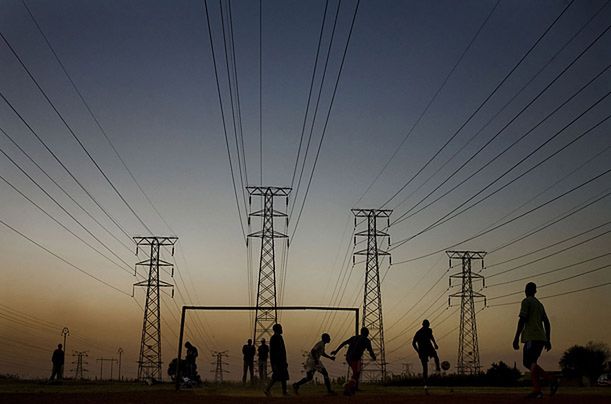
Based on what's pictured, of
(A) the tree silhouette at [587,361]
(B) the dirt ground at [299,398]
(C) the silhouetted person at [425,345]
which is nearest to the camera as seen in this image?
(B) the dirt ground at [299,398]

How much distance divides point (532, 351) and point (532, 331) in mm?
429

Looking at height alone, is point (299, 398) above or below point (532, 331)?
below

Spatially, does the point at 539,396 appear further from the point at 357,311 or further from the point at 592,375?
the point at 592,375

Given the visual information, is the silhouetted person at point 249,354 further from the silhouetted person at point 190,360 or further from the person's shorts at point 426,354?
the person's shorts at point 426,354

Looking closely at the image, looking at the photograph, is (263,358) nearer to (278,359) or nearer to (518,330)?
(278,359)

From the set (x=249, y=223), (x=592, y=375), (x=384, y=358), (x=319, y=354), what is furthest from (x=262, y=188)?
(x=592, y=375)

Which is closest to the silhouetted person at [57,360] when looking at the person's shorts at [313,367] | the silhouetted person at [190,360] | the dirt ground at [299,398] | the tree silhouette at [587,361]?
the silhouetted person at [190,360]

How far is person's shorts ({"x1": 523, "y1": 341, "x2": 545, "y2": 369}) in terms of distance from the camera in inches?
Result: 649

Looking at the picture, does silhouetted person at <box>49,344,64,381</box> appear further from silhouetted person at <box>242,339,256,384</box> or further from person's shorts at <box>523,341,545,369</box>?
person's shorts at <box>523,341,545,369</box>

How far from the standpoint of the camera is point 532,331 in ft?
54.0

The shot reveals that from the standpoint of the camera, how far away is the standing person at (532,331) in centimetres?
1647

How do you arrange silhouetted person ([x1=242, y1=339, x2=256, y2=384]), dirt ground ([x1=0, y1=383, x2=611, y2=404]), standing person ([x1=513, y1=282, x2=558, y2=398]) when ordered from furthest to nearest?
1. silhouetted person ([x1=242, y1=339, x2=256, y2=384])
2. dirt ground ([x1=0, y1=383, x2=611, y2=404])
3. standing person ([x1=513, y1=282, x2=558, y2=398])

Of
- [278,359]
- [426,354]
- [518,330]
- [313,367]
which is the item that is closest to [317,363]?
[313,367]

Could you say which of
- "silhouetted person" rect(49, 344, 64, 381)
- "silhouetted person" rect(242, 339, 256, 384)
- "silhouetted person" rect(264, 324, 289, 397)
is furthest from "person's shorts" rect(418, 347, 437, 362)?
"silhouetted person" rect(49, 344, 64, 381)
